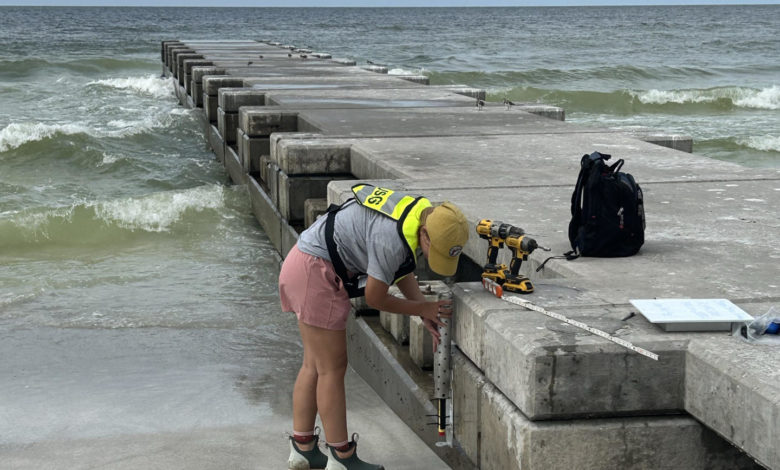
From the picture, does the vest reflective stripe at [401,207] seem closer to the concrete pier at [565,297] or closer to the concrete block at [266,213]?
the concrete pier at [565,297]

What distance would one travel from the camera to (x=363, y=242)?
370 centimetres

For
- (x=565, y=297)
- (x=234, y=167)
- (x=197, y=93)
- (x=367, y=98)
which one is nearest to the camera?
(x=565, y=297)

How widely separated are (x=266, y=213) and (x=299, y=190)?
1.74 meters

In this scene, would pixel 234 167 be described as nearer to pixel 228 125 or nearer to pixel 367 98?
pixel 228 125

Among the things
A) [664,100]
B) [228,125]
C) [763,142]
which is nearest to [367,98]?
[228,125]

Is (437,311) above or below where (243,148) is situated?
above

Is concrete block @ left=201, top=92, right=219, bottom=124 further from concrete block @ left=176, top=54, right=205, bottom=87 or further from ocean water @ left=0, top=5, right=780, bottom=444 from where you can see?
concrete block @ left=176, top=54, right=205, bottom=87

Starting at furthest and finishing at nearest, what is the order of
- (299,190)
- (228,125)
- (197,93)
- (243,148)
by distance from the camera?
(197,93), (228,125), (243,148), (299,190)

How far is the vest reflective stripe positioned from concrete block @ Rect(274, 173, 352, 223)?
3.78 metres

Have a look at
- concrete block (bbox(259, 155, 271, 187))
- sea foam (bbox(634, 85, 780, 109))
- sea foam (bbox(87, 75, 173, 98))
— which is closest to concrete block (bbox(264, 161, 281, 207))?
concrete block (bbox(259, 155, 271, 187))

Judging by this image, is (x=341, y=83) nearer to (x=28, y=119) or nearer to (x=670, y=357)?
(x=28, y=119)

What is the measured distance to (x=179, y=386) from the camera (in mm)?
5574

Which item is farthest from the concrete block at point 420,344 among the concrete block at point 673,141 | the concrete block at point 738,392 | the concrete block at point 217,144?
the concrete block at point 217,144

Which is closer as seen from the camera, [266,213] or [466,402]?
[466,402]
